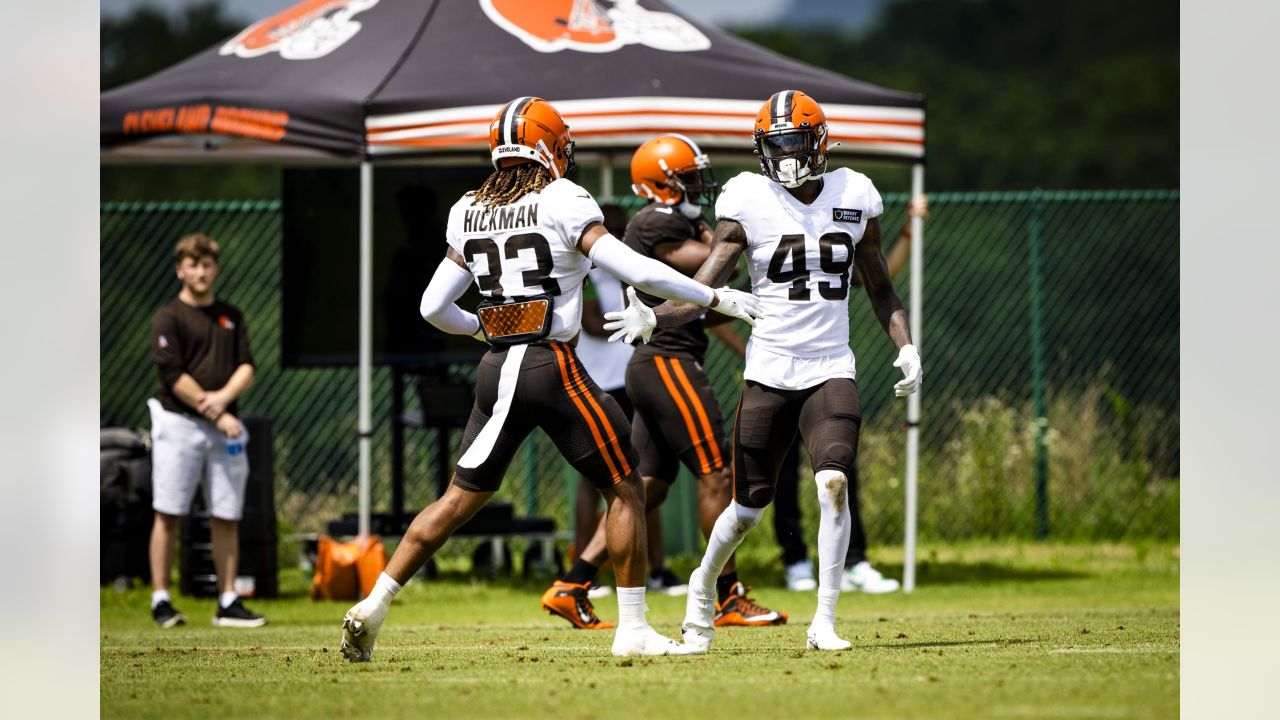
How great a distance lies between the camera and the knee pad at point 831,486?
6.65 m

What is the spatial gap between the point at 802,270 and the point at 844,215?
27 cm

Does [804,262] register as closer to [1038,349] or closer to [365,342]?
[365,342]

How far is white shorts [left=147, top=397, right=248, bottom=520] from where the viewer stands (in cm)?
934

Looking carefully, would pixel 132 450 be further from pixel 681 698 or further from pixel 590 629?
pixel 681 698

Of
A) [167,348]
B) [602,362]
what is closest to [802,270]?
[602,362]

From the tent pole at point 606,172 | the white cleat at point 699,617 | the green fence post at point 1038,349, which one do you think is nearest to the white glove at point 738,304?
the white cleat at point 699,617

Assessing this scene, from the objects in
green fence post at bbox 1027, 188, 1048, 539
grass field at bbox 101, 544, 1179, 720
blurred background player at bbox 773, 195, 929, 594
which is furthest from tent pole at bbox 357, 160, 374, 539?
green fence post at bbox 1027, 188, 1048, 539

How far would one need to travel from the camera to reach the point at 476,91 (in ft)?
33.4

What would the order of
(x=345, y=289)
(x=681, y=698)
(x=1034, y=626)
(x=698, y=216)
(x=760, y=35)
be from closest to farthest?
(x=681, y=698)
(x=1034, y=626)
(x=698, y=216)
(x=345, y=289)
(x=760, y=35)

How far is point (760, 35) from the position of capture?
3500 centimetres

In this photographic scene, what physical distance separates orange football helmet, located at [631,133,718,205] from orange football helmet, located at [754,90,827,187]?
1569mm

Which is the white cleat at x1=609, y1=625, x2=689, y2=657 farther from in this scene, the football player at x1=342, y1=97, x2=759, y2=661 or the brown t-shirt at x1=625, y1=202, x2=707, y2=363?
the brown t-shirt at x1=625, y1=202, x2=707, y2=363
